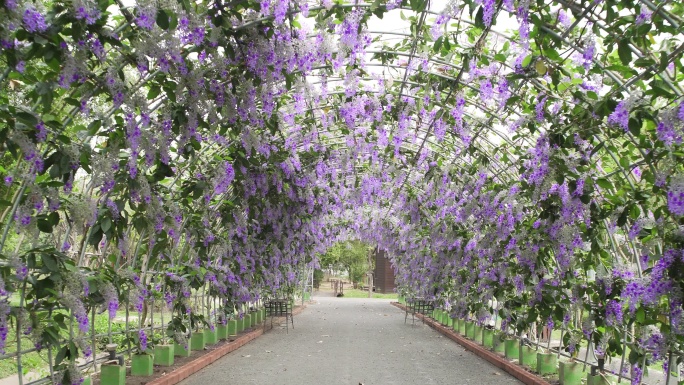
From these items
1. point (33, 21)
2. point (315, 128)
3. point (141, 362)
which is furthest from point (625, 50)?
point (315, 128)

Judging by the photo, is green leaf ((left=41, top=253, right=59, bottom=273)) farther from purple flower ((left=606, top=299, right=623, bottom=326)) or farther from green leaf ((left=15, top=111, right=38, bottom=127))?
purple flower ((left=606, top=299, right=623, bottom=326))

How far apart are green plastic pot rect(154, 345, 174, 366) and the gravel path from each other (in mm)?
352

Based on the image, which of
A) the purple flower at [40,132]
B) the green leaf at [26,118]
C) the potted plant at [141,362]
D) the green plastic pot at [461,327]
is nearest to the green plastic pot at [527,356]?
the green plastic pot at [461,327]

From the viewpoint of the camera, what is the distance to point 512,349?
827 centimetres

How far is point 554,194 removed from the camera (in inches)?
203

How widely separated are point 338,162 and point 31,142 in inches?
372

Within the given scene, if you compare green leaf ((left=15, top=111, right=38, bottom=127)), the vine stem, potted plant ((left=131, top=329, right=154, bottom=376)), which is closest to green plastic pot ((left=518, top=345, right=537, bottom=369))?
potted plant ((left=131, top=329, right=154, bottom=376))

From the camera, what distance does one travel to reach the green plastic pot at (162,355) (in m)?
6.77

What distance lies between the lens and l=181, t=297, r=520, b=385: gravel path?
22.7 ft

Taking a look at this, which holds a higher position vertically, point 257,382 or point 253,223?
point 253,223

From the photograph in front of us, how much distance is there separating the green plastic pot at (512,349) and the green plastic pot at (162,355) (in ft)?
15.7

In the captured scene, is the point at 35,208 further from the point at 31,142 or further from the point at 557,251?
the point at 557,251

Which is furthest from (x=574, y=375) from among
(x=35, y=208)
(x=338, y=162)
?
(x=338, y=162)

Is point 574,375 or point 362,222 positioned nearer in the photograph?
point 574,375
